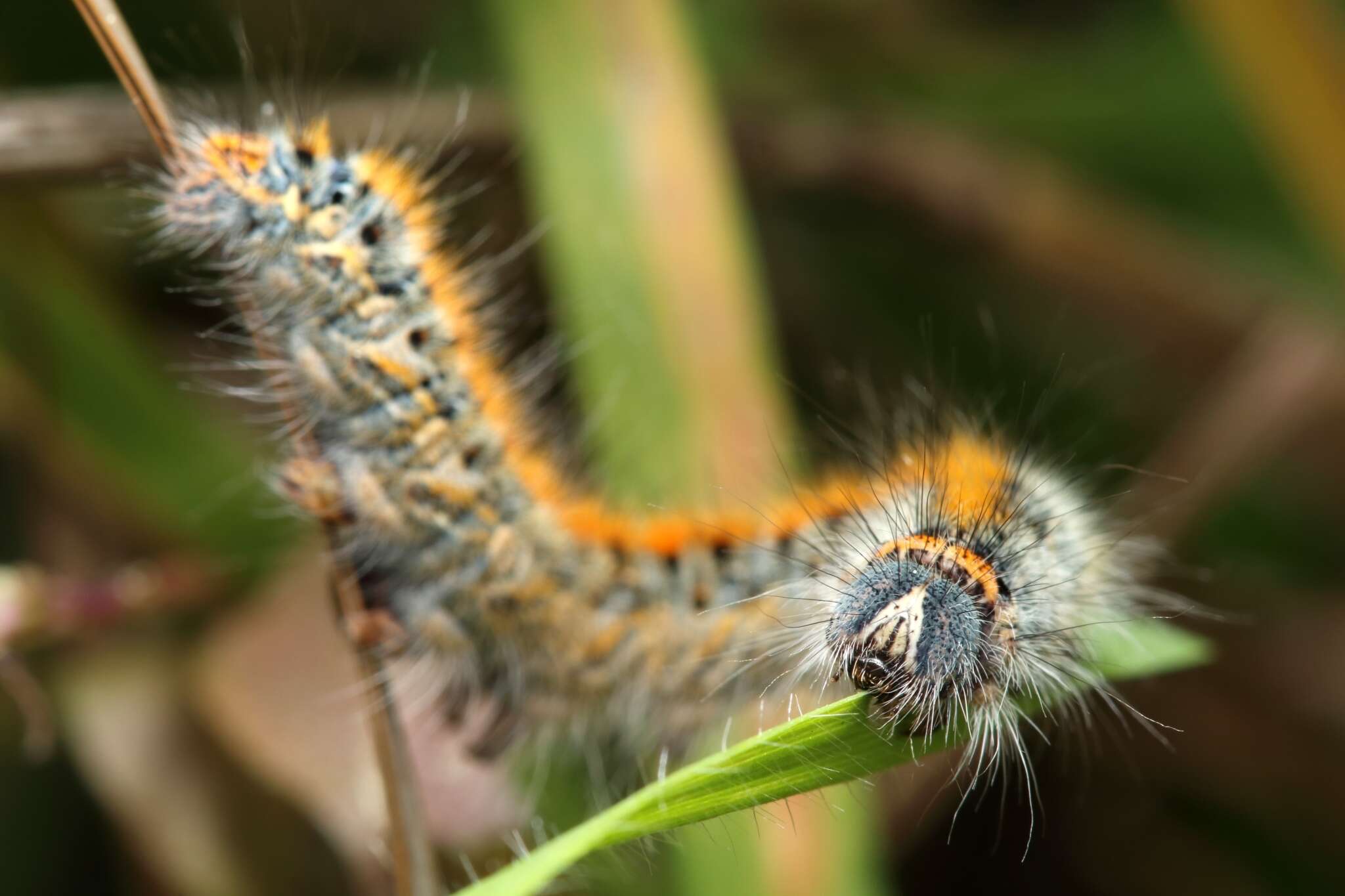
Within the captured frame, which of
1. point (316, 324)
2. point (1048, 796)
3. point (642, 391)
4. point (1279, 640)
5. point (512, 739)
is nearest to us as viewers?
point (316, 324)

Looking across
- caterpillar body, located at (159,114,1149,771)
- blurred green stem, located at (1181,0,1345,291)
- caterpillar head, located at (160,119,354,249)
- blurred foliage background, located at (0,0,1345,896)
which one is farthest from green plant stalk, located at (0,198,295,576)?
blurred green stem, located at (1181,0,1345,291)

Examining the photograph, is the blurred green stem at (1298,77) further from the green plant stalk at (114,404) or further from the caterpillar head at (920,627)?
the green plant stalk at (114,404)

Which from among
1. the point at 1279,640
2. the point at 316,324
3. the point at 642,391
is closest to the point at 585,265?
the point at 642,391

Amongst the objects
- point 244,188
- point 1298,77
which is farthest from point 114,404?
point 1298,77

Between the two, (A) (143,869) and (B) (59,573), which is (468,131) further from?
(A) (143,869)

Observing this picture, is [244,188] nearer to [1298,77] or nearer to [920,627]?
[920,627]

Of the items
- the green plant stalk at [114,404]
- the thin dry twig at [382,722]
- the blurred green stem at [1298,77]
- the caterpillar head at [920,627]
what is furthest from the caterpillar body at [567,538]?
the blurred green stem at [1298,77]

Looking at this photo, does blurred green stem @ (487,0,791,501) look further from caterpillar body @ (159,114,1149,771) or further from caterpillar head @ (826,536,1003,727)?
caterpillar head @ (826,536,1003,727)
